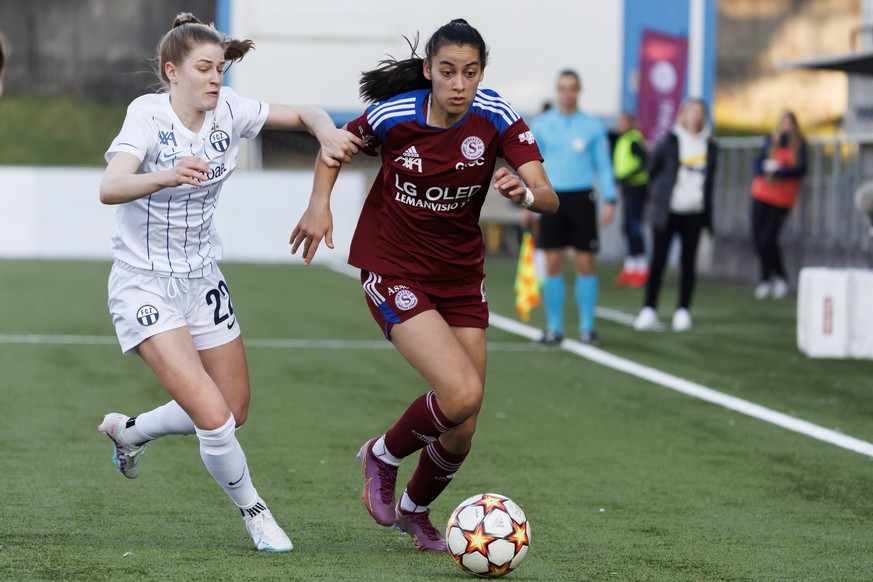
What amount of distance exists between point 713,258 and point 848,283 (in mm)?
10210

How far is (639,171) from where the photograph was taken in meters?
20.8

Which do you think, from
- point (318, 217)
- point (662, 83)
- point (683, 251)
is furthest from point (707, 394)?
point (662, 83)

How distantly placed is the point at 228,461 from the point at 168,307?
1.96 feet

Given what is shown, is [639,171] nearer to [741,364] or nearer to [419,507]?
[741,364]

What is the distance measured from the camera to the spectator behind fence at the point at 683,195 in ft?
45.9

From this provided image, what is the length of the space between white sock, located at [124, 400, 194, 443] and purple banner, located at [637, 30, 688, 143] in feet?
68.5

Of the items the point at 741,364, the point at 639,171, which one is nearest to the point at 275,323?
the point at 741,364

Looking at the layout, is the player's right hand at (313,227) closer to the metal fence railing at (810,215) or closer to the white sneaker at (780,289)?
the metal fence railing at (810,215)

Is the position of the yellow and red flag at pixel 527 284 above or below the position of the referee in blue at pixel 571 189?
below

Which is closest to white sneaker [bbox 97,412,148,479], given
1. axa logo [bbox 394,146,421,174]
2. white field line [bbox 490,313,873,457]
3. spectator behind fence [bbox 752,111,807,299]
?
axa logo [bbox 394,146,421,174]

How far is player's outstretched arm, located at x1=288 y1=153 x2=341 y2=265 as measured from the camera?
5.57 metres

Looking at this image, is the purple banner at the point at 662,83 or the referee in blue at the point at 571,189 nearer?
the referee in blue at the point at 571,189

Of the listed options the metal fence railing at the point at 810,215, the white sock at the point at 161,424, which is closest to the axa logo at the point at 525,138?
the white sock at the point at 161,424

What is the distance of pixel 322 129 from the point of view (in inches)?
223
